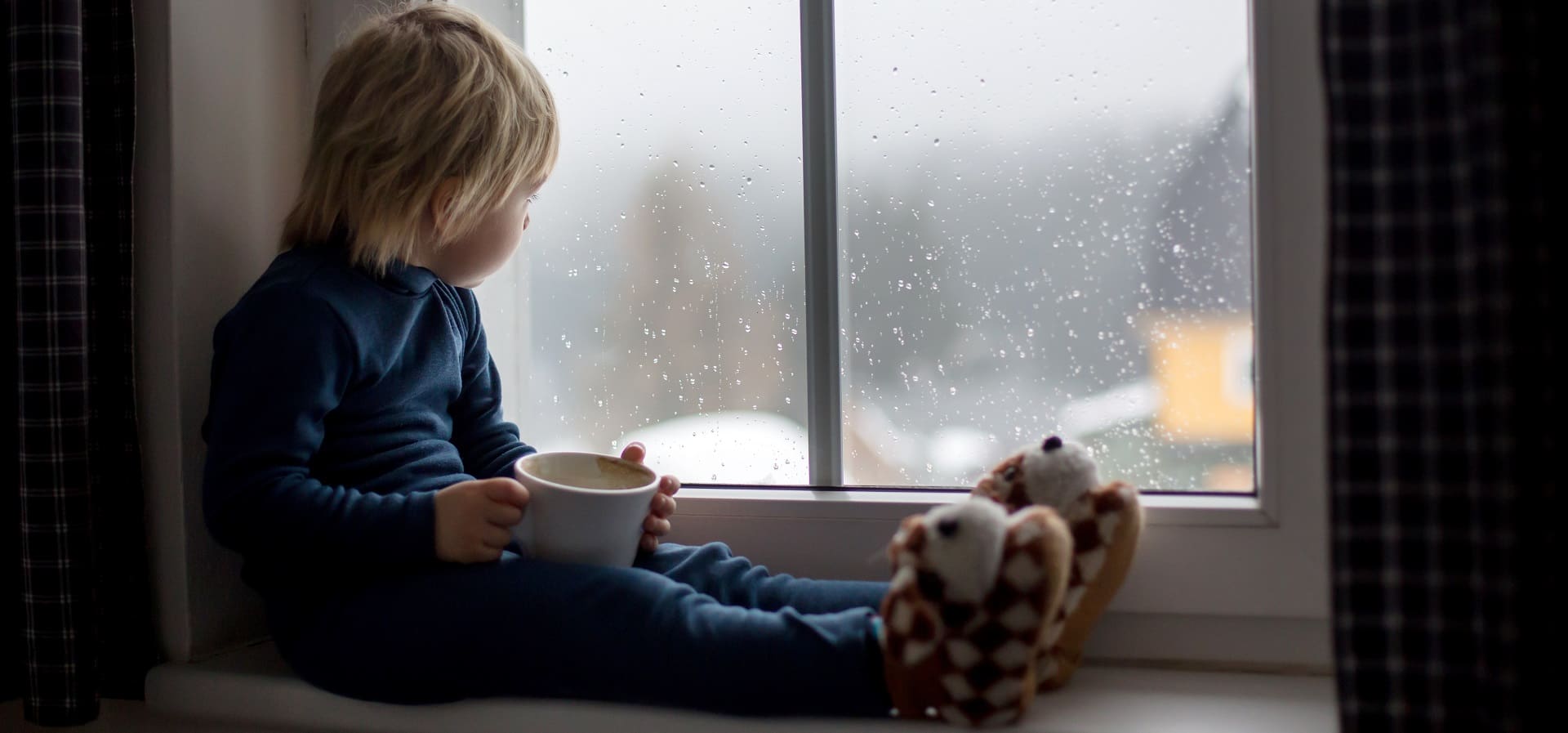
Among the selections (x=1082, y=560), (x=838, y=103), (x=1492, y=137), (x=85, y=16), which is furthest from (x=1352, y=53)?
(x=85, y=16)

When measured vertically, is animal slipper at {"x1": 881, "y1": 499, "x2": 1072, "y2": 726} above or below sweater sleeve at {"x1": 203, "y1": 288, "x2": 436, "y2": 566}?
below

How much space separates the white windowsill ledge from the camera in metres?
0.71

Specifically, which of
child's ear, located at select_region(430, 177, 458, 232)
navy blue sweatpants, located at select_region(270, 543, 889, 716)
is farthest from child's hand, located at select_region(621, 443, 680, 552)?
child's ear, located at select_region(430, 177, 458, 232)

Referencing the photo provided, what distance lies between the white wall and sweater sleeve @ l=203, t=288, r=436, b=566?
0.36ft

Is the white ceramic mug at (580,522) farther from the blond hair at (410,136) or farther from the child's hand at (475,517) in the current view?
the blond hair at (410,136)

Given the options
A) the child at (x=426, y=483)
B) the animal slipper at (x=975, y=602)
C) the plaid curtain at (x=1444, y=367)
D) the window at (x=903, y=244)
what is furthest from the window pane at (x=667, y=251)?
the plaid curtain at (x=1444, y=367)

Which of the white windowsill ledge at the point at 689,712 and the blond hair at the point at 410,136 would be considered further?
the blond hair at the point at 410,136

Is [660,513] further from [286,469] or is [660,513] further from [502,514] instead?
[286,469]

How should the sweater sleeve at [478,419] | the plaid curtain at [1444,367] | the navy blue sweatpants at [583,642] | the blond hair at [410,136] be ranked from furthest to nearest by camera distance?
the sweater sleeve at [478,419], the blond hair at [410,136], the navy blue sweatpants at [583,642], the plaid curtain at [1444,367]

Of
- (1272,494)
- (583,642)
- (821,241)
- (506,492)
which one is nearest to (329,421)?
(506,492)

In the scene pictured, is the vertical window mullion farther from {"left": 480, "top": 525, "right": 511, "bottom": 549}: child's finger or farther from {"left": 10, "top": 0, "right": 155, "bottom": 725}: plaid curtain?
{"left": 10, "top": 0, "right": 155, "bottom": 725}: plaid curtain

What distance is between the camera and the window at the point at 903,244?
89 cm

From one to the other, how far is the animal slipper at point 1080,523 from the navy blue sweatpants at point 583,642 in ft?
0.45

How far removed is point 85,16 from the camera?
0.86 m
